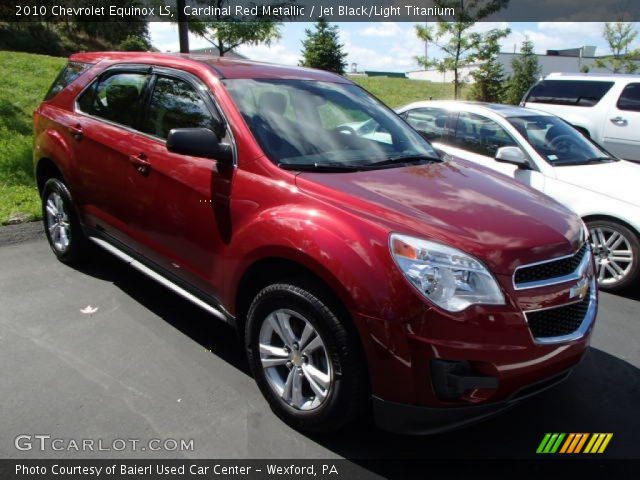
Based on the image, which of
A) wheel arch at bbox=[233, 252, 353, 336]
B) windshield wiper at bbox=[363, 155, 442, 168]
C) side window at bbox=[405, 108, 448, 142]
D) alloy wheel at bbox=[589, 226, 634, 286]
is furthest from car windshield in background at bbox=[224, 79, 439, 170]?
side window at bbox=[405, 108, 448, 142]

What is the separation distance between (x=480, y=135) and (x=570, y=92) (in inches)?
212

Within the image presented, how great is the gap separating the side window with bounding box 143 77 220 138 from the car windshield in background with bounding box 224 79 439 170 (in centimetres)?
23

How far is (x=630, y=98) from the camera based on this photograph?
9.68 meters

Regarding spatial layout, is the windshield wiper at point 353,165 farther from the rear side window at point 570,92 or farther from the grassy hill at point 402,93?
the grassy hill at point 402,93

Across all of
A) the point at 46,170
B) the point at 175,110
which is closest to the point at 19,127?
the point at 46,170

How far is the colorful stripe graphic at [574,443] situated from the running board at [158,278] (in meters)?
1.83

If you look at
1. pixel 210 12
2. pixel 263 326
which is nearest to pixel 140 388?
pixel 263 326

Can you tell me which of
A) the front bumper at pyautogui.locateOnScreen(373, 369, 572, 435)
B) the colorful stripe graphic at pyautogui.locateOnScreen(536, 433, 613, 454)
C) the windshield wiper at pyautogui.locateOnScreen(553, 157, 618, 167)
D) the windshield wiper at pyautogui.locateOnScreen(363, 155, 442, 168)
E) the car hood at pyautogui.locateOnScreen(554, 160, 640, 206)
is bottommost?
the colorful stripe graphic at pyautogui.locateOnScreen(536, 433, 613, 454)

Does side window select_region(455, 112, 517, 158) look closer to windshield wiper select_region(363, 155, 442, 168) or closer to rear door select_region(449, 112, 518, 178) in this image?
rear door select_region(449, 112, 518, 178)

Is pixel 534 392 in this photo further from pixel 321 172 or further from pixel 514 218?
pixel 321 172

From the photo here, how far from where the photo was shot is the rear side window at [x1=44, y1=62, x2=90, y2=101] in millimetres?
4609

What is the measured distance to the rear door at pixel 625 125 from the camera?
9.47 meters

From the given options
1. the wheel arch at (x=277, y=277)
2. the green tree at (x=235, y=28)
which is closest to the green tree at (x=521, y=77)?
the green tree at (x=235, y=28)

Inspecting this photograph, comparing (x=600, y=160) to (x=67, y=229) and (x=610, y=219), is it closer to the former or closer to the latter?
(x=610, y=219)
